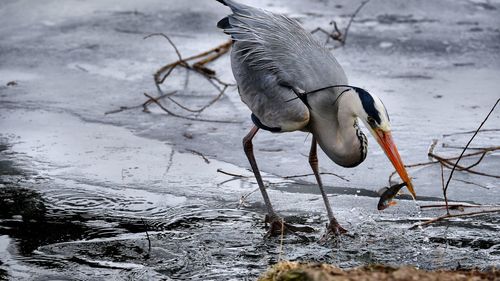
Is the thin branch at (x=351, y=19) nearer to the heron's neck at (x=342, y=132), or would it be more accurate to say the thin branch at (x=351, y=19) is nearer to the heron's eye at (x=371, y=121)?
the heron's neck at (x=342, y=132)

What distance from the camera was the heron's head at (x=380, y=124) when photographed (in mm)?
4910

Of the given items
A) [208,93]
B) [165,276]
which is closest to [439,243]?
[165,276]

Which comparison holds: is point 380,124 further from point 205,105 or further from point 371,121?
point 205,105

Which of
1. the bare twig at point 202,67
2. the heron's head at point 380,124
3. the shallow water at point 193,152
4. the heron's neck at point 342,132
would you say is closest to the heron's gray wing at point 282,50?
the heron's neck at point 342,132

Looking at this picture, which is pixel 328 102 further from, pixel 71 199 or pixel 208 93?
pixel 208 93

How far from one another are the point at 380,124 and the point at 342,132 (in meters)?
0.46

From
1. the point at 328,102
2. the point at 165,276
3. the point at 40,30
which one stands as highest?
the point at 328,102

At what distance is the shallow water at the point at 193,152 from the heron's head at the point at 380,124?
1.39ft

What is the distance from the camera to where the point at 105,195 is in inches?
228

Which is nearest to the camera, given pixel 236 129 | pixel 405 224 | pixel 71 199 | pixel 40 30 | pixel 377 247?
pixel 377 247

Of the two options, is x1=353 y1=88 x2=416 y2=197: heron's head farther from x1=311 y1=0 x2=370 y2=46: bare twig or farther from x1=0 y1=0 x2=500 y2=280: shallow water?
x1=311 y1=0 x2=370 y2=46: bare twig

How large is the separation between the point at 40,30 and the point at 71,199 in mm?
4478

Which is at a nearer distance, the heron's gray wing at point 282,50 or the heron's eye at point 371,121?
the heron's eye at point 371,121

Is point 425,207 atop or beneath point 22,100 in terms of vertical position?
atop
